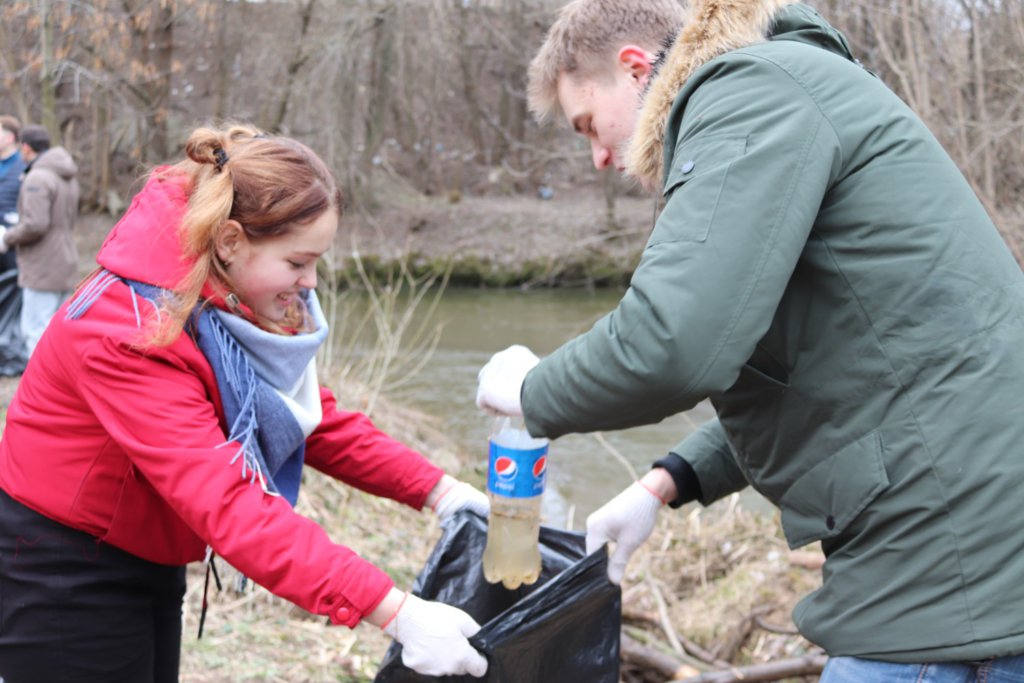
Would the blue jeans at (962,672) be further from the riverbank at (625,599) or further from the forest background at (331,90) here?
the forest background at (331,90)

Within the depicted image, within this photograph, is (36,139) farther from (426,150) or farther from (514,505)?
(426,150)

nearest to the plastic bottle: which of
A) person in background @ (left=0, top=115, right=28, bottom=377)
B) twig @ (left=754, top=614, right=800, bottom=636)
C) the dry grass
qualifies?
the dry grass

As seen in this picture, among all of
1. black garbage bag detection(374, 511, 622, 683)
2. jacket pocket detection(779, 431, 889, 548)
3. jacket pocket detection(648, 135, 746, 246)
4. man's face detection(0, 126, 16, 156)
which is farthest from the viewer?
man's face detection(0, 126, 16, 156)

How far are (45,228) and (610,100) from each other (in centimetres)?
610

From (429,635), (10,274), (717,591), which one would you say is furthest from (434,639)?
(10,274)

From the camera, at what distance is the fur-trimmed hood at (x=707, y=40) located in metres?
1.59

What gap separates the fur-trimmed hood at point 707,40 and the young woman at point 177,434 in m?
0.67

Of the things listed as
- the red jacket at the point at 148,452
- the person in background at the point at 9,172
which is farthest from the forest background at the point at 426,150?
the person in background at the point at 9,172

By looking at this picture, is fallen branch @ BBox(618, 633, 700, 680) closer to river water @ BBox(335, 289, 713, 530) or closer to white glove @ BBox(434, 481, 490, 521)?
white glove @ BBox(434, 481, 490, 521)

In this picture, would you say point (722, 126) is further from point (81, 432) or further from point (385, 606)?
point (81, 432)

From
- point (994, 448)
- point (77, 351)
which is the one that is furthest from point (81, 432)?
point (994, 448)

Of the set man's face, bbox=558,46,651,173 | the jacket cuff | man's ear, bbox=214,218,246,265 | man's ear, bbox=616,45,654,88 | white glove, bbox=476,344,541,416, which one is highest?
man's ear, bbox=616,45,654,88

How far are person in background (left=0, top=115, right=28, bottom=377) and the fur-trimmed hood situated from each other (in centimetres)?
677

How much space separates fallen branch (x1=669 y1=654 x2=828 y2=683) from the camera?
3.13m
